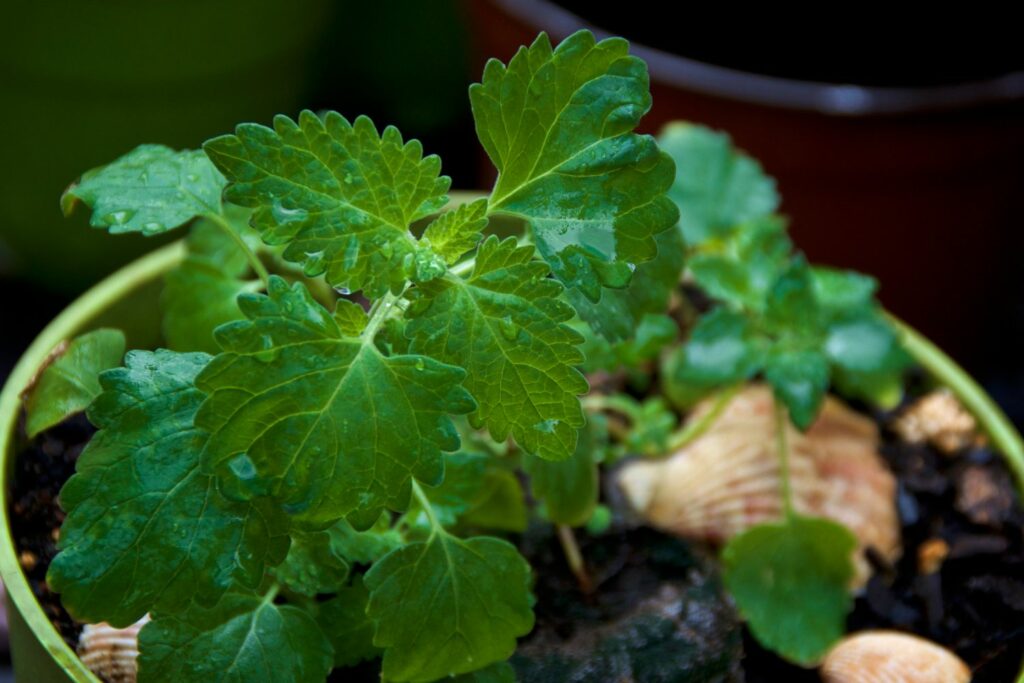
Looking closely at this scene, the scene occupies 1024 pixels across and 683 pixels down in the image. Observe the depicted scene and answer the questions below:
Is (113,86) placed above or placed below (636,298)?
below

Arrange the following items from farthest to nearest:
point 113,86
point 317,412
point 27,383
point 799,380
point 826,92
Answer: point 113,86, point 826,92, point 799,380, point 27,383, point 317,412

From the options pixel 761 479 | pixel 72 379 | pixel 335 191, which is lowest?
pixel 761 479

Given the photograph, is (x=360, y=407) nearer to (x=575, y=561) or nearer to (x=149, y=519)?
(x=149, y=519)

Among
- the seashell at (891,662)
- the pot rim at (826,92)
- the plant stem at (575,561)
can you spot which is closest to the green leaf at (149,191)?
the plant stem at (575,561)

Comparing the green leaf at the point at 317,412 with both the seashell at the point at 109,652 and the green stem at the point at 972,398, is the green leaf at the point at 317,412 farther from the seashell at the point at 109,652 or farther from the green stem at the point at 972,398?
the green stem at the point at 972,398

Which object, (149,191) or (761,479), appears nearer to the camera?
(149,191)

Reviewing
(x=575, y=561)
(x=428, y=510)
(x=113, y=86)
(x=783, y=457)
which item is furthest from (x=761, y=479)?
(x=113, y=86)

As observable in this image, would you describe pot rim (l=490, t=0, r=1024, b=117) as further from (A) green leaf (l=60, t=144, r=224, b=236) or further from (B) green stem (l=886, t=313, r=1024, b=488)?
(A) green leaf (l=60, t=144, r=224, b=236)
